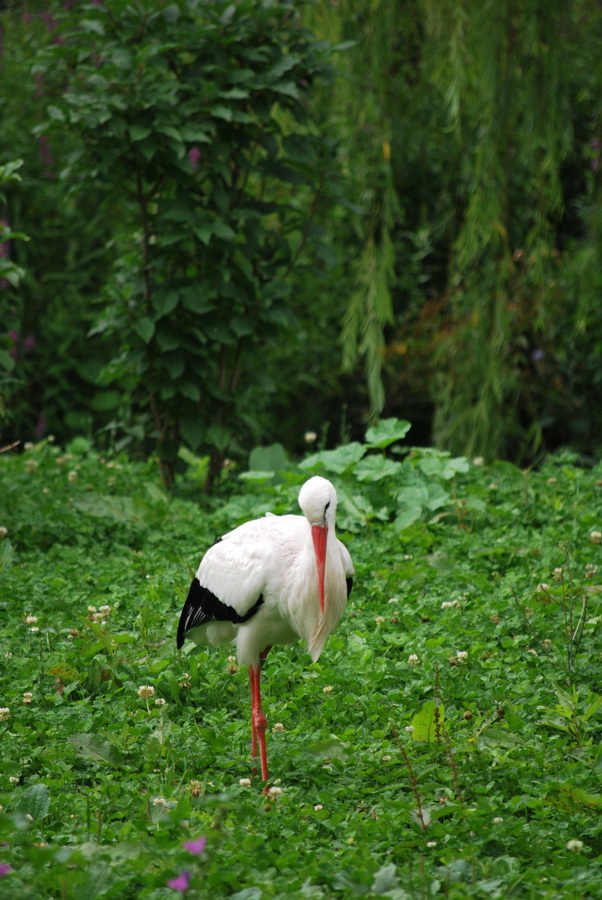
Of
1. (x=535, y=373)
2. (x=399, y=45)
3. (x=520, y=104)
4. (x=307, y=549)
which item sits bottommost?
(x=535, y=373)

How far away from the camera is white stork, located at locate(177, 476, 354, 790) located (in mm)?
3246

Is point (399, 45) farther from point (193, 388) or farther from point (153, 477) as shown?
point (153, 477)

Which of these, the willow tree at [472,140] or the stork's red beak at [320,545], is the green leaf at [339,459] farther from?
the stork's red beak at [320,545]

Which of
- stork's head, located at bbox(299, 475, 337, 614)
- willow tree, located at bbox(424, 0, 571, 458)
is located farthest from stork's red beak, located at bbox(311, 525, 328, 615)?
willow tree, located at bbox(424, 0, 571, 458)

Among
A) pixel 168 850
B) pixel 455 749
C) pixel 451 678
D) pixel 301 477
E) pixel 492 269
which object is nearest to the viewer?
pixel 168 850

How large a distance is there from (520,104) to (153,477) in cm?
313

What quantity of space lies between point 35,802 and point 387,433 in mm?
3366

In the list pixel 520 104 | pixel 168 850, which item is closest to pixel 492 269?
pixel 520 104

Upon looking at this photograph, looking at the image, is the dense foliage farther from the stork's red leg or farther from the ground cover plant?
the stork's red leg

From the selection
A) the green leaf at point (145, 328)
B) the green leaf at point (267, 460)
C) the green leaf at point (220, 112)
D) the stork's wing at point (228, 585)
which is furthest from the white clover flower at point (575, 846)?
the green leaf at point (220, 112)

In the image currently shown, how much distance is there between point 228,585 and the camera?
3525 millimetres

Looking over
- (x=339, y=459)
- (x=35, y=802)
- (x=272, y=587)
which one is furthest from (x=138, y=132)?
(x=35, y=802)

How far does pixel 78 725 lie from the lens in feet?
11.0

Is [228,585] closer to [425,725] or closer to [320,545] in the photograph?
[320,545]
